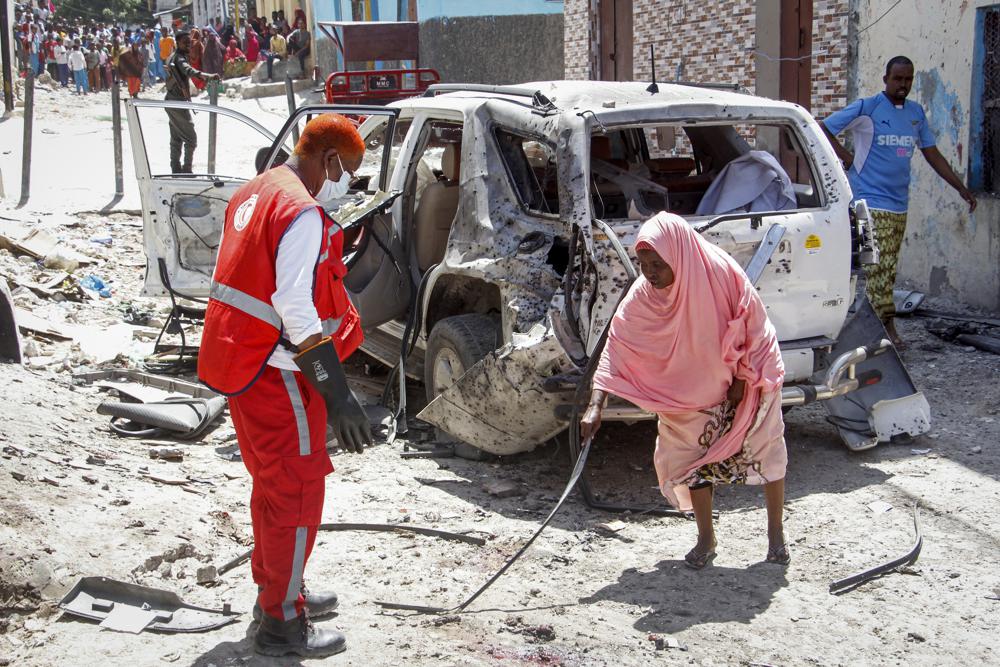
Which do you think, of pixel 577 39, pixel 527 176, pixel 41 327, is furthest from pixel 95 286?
pixel 577 39

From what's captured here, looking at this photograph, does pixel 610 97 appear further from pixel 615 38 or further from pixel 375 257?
pixel 615 38

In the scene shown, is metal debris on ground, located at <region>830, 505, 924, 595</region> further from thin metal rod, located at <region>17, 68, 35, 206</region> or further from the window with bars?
thin metal rod, located at <region>17, 68, 35, 206</region>

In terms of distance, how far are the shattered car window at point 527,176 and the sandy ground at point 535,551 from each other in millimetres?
1364

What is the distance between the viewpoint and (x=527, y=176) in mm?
5637

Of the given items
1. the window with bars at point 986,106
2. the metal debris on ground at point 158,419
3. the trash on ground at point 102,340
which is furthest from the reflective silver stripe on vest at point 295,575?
the window with bars at point 986,106

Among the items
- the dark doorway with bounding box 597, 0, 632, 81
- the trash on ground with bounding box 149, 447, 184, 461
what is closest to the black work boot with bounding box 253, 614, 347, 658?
the trash on ground with bounding box 149, 447, 184, 461

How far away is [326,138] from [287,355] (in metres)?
0.73

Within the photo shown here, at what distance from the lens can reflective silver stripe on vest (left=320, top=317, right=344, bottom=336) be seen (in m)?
3.62

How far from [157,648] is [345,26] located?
57.8ft

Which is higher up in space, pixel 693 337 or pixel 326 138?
pixel 326 138

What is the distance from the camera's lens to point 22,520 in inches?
169

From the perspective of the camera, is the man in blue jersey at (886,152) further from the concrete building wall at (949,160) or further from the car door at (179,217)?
the car door at (179,217)

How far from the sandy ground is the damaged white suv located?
44 cm

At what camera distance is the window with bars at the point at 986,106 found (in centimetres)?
827
